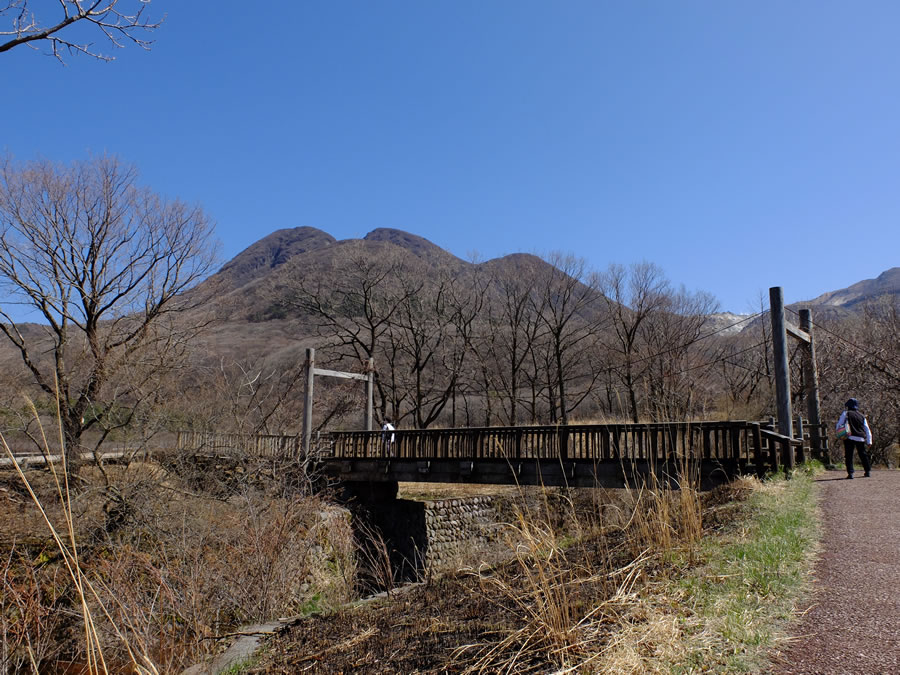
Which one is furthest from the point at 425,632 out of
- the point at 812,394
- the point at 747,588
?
the point at 812,394

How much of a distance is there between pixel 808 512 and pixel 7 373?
21.8 metres

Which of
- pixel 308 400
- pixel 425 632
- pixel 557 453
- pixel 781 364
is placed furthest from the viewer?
pixel 308 400

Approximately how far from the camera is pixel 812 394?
17.8 m

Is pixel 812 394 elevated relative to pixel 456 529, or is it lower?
elevated

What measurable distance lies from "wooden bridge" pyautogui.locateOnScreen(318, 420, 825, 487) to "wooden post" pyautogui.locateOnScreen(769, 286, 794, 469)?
657 millimetres

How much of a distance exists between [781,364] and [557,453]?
20.2 feet

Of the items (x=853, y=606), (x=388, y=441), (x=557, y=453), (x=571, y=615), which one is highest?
(x=388, y=441)

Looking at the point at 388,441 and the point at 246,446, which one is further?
the point at 388,441

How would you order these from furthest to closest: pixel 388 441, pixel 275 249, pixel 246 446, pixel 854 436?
pixel 275 249, pixel 388 441, pixel 246 446, pixel 854 436

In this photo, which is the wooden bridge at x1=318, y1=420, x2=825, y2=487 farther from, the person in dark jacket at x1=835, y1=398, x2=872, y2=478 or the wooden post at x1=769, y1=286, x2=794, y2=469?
the person in dark jacket at x1=835, y1=398, x2=872, y2=478

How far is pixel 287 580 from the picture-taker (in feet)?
28.3

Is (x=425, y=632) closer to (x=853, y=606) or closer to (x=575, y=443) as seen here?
(x=853, y=606)

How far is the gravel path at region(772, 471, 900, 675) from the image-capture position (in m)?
3.18

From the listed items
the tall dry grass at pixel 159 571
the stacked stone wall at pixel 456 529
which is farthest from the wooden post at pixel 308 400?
the tall dry grass at pixel 159 571
